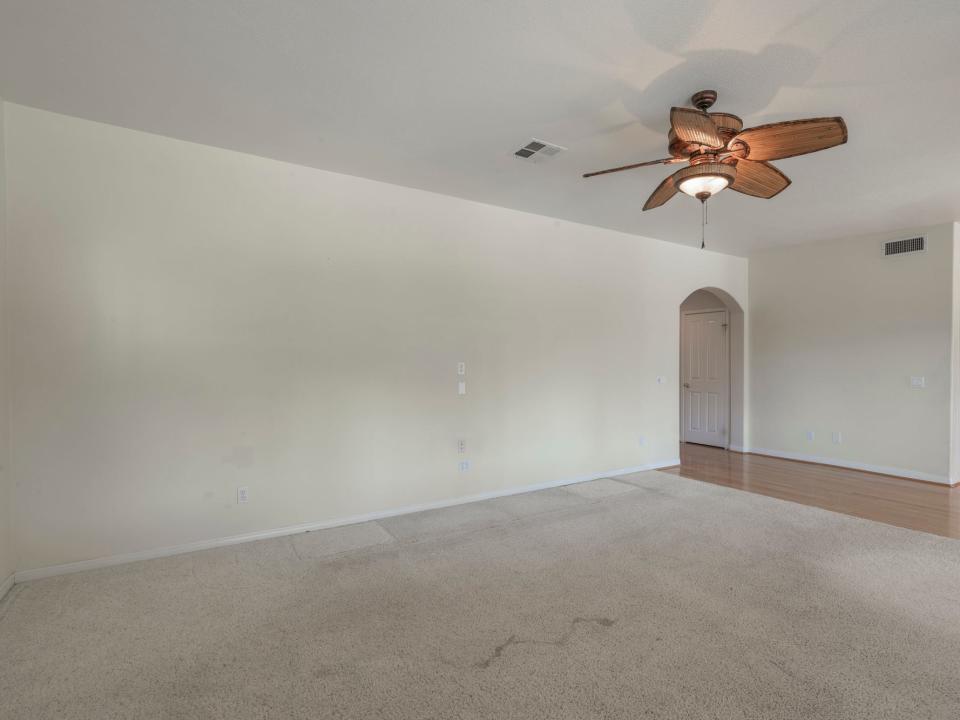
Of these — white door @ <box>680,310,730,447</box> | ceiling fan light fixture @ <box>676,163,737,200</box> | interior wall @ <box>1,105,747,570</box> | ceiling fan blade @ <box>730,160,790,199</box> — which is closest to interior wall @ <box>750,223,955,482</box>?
white door @ <box>680,310,730,447</box>

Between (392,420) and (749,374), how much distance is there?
543 centimetres

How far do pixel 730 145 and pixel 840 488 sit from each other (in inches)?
167

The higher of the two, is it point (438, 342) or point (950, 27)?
point (950, 27)

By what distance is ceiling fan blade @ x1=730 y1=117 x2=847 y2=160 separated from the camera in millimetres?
2262

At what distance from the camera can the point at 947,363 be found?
202 inches

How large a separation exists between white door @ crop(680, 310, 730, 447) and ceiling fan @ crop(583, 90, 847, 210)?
4.66m

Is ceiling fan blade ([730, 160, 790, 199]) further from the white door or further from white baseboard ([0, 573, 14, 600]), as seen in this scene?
white baseboard ([0, 573, 14, 600])

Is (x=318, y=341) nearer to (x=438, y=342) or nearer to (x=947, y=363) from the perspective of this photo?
(x=438, y=342)

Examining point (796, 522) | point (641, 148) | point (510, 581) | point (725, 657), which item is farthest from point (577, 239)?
point (725, 657)

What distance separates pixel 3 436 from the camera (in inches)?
106

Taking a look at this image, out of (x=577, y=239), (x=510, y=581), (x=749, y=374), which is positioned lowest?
(x=510, y=581)

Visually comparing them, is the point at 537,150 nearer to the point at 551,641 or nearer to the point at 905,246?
the point at 551,641

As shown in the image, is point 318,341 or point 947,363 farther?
point 947,363

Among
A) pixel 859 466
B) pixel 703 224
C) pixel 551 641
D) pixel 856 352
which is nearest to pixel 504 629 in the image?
pixel 551 641
